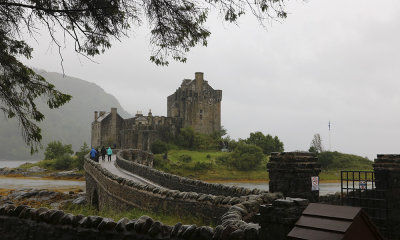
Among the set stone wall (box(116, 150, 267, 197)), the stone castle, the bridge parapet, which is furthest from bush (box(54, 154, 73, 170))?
stone wall (box(116, 150, 267, 197))

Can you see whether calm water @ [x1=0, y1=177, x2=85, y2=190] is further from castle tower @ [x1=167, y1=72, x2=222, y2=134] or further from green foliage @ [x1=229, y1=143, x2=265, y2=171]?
castle tower @ [x1=167, y1=72, x2=222, y2=134]

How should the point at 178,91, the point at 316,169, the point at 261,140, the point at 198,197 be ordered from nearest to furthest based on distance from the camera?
the point at 316,169, the point at 198,197, the point at 261,140, the point at 178,91

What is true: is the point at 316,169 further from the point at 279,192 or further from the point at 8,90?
the point at 8,90

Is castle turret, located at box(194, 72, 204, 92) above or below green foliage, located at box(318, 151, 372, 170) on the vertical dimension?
above

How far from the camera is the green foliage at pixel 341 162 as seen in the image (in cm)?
5709

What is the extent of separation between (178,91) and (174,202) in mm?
64255

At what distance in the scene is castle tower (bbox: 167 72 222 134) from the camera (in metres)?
71.4

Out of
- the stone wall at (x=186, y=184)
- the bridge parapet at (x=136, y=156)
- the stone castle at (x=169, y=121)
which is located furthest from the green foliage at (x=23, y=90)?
the stone castle at (x=169, y=121)

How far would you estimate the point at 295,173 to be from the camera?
26.1 ft

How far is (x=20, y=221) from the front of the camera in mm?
8203

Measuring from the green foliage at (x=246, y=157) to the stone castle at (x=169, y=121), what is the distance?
15.7 meters

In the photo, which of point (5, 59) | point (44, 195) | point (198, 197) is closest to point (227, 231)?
point (198, 197)

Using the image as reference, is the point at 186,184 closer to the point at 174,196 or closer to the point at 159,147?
the point at 174,196

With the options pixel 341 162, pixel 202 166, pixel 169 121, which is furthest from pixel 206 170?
pixel 341 162
